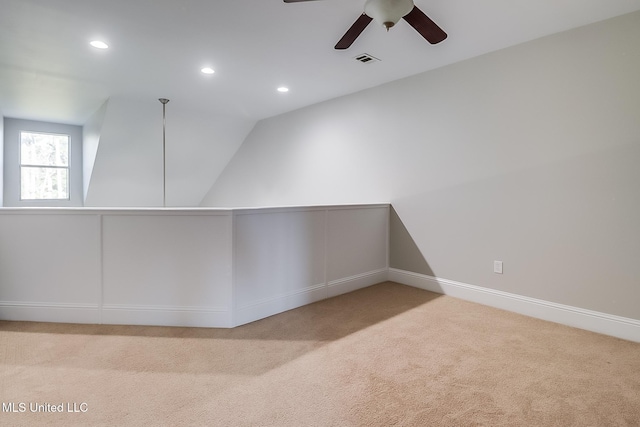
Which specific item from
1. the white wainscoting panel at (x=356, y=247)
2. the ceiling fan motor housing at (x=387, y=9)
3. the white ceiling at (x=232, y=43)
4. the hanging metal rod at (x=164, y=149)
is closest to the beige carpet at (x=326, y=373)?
the white wainscoting panel at (x=356, y=247)

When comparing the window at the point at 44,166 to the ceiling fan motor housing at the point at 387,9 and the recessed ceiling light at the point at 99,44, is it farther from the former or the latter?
the ceiling fan motor housing at the point at 387,9

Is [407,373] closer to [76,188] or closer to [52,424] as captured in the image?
[52,424]

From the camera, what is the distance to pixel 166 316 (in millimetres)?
2658

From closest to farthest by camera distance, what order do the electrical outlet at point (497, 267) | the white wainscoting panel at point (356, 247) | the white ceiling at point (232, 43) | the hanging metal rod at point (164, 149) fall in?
the white ceiling at point (232, 43)
the electrical outlet at point (497, 267)
the white wainscoting panel at point (356, 247)
the hanging metal rod at point (164, 149)

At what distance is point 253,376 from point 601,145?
123 inches

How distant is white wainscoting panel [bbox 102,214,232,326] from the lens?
8.63 ft

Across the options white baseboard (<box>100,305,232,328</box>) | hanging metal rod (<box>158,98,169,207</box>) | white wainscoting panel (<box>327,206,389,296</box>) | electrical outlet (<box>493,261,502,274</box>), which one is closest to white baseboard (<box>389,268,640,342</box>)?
electrical outlet (<box>493,261,502,274</box>)

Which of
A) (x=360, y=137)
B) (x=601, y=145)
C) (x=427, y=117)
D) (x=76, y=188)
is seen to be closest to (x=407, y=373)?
(x=601, y=145)

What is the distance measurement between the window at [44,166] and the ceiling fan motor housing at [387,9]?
Answer: 6955 mm

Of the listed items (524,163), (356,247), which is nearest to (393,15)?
(524,163)

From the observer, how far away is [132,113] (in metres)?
4.91

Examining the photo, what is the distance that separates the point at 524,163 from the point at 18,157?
26.8ft

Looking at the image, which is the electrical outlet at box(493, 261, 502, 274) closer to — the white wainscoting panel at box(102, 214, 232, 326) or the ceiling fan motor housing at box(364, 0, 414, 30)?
the ceiling fan motor housing at box(364, 0, 414, 30)

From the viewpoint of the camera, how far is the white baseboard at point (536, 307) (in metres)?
2.49
